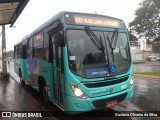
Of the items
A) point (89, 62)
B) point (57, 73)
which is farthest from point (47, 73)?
point (89, 62)

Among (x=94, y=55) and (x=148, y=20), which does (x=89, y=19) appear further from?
(x=148, y=20)

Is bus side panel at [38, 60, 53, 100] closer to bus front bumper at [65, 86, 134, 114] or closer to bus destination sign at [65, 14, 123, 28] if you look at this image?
bus front bumper at [65, 86, 134, 114]

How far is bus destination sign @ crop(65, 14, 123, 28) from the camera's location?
7.02 meters

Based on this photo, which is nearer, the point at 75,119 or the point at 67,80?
the point at 67,80

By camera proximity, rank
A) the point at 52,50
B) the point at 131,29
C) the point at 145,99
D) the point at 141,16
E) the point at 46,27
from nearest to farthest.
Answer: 1. the point at 52,50
2. the point at 46,27
3. the point at 145,99
4. the point at 141,16
5. the point at 131,29

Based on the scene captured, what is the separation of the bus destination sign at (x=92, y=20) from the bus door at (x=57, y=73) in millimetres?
895

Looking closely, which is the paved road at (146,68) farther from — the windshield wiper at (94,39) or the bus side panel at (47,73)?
the windshield wiper at (94,39)

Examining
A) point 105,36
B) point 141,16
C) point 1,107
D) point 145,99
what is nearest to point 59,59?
point 105,36

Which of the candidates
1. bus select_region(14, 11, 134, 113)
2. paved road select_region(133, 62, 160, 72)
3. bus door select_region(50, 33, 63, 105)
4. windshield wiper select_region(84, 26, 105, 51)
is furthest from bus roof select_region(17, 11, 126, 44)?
paved road select_region(133, 62, 160, 72)

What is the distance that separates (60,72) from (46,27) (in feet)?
7.86

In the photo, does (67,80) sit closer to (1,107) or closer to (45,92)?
(45,92)

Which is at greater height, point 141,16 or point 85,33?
point 141,16

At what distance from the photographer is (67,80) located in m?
6.64

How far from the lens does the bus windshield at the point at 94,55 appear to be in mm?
6711
